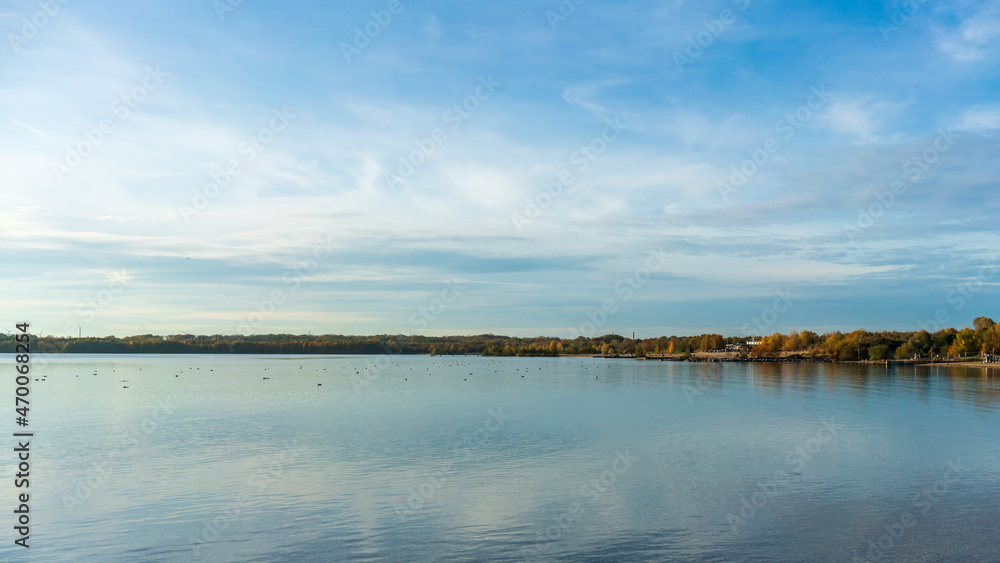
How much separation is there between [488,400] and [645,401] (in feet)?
40.9

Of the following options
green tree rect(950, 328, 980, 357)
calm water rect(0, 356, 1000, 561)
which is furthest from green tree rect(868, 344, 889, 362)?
calm water rect(0, 356, 1000, 561)

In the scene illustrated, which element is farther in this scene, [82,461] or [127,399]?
[127,399]

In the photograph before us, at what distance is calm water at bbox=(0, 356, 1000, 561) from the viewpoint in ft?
46.8

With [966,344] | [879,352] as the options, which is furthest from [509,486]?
[879,352]

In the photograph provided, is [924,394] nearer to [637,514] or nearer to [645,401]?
[645,401]

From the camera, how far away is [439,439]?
95.0 ft

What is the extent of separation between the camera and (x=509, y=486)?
1959 centimetres

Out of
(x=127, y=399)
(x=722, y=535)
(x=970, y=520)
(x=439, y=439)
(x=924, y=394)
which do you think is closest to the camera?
(x=722, y=535)

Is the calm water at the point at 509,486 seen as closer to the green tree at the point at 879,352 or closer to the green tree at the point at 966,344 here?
the green tree at the point at 966,344

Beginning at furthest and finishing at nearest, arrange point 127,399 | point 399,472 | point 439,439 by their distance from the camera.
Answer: point 127,399
point 439,439
point 399,472

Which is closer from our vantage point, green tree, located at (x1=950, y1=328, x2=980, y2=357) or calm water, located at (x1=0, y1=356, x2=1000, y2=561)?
calm water, located at (x1=0, y1=356, x2=1000, y2=561)

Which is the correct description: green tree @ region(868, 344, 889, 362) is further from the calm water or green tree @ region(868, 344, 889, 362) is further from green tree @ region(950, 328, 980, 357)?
the calm water

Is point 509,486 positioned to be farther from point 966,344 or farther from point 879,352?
point 879,352

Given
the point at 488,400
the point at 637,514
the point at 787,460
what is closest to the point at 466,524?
the point at 637,514
